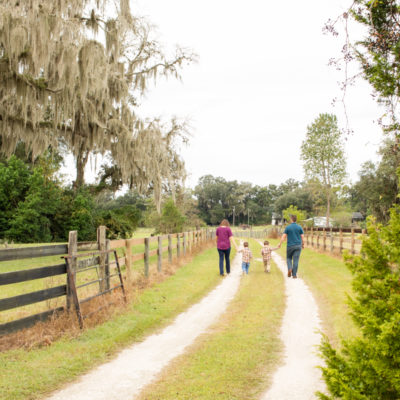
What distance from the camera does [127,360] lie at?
4926 millimetres

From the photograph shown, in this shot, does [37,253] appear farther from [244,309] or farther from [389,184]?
[389,184]

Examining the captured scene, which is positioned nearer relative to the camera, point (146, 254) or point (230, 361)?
point (230, 361)

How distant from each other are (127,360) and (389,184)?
122 feet

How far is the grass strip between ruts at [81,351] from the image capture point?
13.5ft

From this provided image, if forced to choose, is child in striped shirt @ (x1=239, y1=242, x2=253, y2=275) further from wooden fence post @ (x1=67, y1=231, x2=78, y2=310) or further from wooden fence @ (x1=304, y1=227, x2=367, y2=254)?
wooden fence post @ (x1=67, y1=231, x2=78, y2=310)

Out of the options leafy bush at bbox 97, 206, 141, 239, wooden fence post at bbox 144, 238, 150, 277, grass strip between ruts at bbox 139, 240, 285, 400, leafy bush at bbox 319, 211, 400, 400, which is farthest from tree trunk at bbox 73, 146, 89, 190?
leafy bush at bbox 319, 211, 400, 400

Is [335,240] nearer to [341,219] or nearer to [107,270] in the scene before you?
[107,270]

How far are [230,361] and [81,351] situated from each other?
1844mm

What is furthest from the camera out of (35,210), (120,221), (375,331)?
(120,221)

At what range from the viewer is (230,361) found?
476 centimetres

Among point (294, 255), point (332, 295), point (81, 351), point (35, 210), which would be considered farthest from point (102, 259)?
point (35, 210)


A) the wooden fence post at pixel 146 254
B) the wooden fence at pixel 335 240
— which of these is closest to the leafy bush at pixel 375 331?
the wooden fence post at pixel 146 254

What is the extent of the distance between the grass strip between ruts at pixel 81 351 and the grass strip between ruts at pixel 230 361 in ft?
3.14

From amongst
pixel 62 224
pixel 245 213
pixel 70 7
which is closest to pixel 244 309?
pixel 70 7
